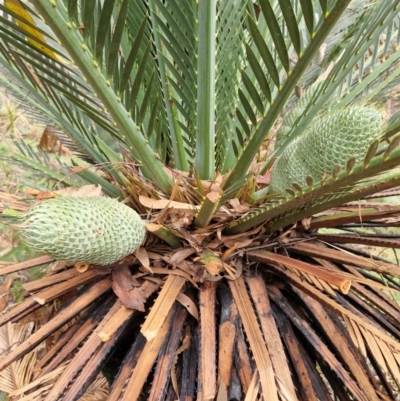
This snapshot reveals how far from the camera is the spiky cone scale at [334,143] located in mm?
628

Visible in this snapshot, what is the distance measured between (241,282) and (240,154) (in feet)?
0.80

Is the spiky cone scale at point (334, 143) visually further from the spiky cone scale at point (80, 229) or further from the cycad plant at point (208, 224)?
the spiky cone scale at point (80, 229)

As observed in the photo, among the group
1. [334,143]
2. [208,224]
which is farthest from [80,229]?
[334,143]

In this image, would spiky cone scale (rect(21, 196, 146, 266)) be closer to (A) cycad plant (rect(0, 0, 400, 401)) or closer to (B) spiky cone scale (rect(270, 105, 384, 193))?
(A) cycad plant (rect(0, 0, 400, 401))

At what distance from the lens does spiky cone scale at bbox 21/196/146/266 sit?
2.01 ft

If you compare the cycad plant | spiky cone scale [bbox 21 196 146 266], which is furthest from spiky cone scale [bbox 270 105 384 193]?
spiky cone scale [bbox 21 196 146 266]

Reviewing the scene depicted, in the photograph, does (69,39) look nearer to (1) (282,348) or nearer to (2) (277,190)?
(2) (277,190)

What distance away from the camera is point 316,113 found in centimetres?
93

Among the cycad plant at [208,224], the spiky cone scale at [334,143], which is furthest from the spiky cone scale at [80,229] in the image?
the spiky cone scale at [334,143]

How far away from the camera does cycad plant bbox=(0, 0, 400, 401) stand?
62cm

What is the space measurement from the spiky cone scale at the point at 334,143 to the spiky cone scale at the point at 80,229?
0.97ft

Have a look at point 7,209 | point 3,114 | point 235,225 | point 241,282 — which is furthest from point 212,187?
point 3,114

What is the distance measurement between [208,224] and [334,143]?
307 millimetres

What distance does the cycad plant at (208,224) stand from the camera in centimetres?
62
